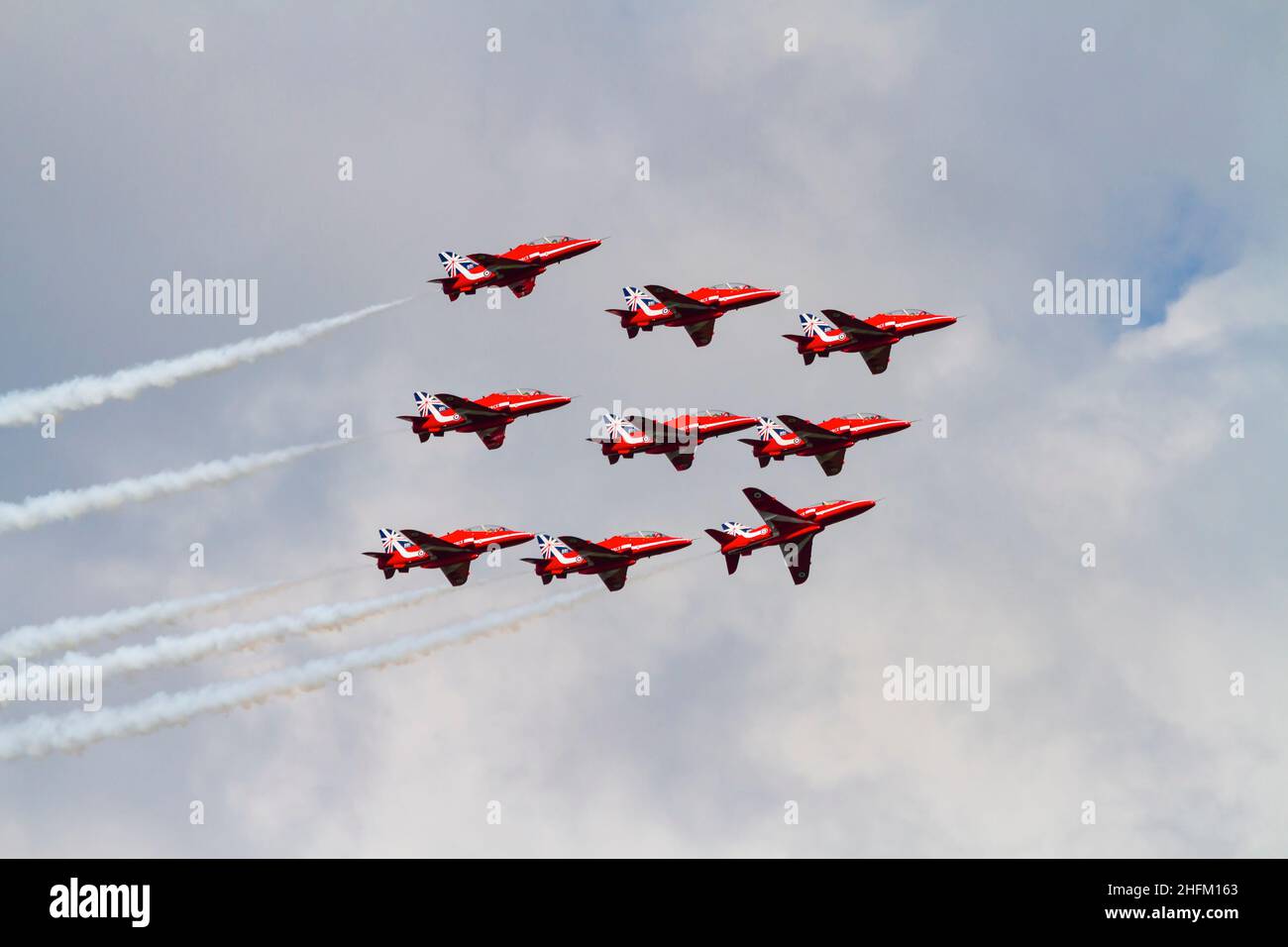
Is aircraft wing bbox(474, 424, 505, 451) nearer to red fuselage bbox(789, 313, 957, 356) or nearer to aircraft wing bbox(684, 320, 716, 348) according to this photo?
aircraft wing bbox(684, 320, 716, 348)

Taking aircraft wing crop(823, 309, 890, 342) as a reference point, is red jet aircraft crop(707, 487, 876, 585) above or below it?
below

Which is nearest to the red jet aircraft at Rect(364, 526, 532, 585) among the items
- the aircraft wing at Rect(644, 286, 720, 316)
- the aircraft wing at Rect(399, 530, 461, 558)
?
the aircraft wing at Rect(399, 530, 461, 558)

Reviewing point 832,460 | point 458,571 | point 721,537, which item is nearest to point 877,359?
point 832,460

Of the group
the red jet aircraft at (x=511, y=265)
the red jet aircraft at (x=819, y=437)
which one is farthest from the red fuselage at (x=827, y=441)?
the red jet aircraft at (x=511, y=265)

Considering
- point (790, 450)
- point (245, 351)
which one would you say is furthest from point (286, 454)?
point (790, 450)

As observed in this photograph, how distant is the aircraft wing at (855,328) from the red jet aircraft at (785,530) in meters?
11.9

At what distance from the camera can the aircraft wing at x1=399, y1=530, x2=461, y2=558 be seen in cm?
16300

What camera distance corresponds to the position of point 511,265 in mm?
167500

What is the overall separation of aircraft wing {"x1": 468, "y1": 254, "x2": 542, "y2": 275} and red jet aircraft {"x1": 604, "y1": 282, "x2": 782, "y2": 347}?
6.33 m

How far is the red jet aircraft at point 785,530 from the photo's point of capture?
161250 millimetres

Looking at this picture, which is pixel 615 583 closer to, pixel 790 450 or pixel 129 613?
pixel 790 450

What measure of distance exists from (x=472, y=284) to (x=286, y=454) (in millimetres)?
16644

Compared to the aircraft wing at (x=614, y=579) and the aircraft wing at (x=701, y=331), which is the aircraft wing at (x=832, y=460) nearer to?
the aircraft wing at (x=701, y=331)

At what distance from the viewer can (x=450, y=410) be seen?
16475 centimetres
